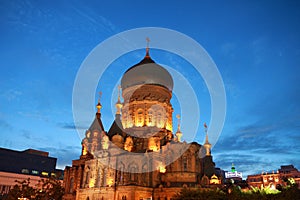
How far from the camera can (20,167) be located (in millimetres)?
83250

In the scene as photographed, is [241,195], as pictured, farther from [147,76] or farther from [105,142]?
[147,76]

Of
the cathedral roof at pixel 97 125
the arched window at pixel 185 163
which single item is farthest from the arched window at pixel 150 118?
the cathedral roof at pixel 97 125

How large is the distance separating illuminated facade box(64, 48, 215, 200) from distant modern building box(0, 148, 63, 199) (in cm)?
3576

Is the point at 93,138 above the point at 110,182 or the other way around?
above

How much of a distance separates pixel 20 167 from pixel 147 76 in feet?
179

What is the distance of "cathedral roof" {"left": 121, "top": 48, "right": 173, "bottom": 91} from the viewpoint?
51750 millimetres

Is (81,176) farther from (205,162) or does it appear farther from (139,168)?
(205,162)

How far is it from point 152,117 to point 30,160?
54.3 meters

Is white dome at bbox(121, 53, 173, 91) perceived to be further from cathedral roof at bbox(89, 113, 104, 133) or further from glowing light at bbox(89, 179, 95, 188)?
glowing light at bbox(89, 179, 95, 188)

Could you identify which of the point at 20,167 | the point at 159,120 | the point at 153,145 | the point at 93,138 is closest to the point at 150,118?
the point at 159,120

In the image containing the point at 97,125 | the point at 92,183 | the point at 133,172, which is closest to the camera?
the point at 133,172

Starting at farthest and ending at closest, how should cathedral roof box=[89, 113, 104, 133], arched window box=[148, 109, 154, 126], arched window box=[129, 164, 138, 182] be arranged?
1. cathedral roof box=[89, 113, 104, 133]
2. arched window box=[148, 109, 154, 126]
3. arched window box=[129, 164, 138, 182]

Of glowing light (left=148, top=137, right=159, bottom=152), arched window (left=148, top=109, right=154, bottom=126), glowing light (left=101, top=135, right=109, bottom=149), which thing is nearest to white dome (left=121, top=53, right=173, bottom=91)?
arched window (left=148, top=109, right=154, bottom=126)

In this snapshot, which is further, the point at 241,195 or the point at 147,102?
the point at 147,102
